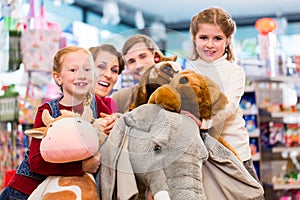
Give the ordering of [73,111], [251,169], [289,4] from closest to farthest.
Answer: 1. [73,111]
2. [251,169]
3. [289,4]

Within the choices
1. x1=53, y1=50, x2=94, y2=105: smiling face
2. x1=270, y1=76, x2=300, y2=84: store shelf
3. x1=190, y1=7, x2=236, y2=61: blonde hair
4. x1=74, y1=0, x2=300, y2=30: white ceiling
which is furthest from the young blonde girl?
x1=74, y1=0, x2=300, y2=30: white ceiling

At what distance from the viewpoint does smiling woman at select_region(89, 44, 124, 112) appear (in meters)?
1.79

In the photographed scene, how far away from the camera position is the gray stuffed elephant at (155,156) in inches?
64.8

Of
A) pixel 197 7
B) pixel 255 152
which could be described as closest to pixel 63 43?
pixel 255 152

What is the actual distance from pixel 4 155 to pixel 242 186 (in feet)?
9.23

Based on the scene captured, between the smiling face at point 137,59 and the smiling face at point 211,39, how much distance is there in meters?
0.23

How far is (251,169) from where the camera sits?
6.92 ft

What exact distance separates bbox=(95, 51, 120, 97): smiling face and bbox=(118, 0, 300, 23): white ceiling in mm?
7158

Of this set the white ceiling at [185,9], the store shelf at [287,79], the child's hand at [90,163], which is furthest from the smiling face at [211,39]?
the white ceiling at [185,9]

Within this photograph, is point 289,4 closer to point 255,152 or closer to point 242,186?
point 255,152

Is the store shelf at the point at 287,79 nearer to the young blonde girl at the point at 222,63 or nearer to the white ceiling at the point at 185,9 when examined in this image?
the white ceiling at the point at 185,9

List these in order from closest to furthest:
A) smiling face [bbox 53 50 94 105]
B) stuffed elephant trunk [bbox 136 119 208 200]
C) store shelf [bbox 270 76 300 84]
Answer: stuffed elephant trunk [bbox 136 119 208 200], smiling face [bbox 53 50 94 105], store shelf [bbox 270 76 300 84]

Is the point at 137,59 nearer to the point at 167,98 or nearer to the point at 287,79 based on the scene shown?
the point at 167,98

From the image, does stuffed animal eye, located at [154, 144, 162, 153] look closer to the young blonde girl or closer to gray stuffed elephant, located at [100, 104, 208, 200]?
gray stuffed elephant, located at [100, 104, 208, 200]
